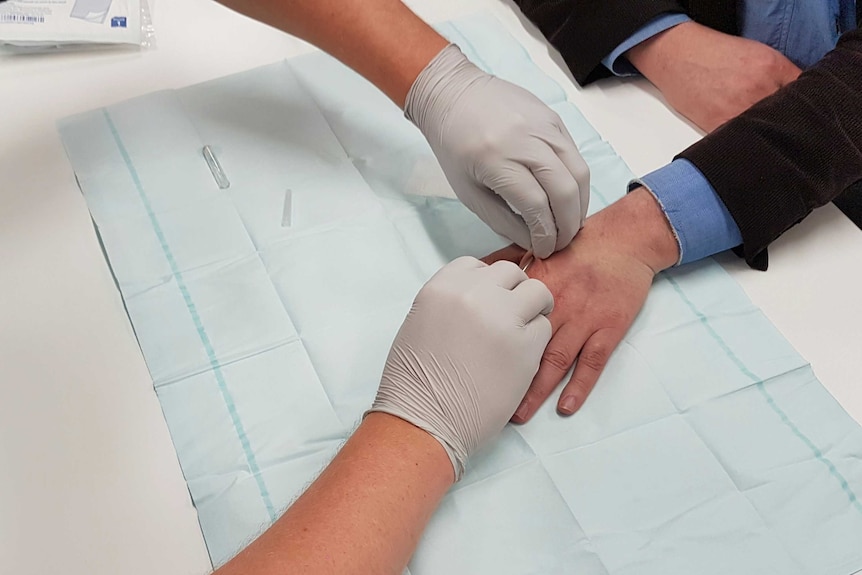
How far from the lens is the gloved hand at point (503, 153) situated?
0.90 meters

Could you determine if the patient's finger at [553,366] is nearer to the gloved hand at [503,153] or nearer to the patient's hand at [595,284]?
the patient's hand at [595,284]

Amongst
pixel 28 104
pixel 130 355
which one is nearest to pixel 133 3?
pixel 28 104

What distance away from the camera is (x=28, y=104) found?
3.88ft

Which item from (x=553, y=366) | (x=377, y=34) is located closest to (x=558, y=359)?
(x=553, y=366)

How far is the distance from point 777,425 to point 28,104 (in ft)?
3.71

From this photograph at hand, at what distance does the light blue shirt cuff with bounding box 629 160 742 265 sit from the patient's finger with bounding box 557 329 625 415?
162mm

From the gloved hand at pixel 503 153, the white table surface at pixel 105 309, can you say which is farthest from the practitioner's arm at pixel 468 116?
the white table surface at pixel 105 309

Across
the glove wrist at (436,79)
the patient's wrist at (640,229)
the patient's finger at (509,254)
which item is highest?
the glove wrist at (436,79)

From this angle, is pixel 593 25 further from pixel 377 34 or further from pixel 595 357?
pixel 595 357

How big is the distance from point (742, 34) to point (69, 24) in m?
1.07

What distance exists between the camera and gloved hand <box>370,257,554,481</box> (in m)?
0.78

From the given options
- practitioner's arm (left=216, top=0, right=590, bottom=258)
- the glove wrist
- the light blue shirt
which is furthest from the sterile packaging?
the light blue shirt

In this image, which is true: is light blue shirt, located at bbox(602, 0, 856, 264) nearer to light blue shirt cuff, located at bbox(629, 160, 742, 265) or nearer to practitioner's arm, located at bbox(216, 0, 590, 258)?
light blue shirt cuff, located at bbox(629, 160, 742, 265)

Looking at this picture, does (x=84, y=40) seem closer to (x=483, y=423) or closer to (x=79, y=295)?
(x=79, y=295)
